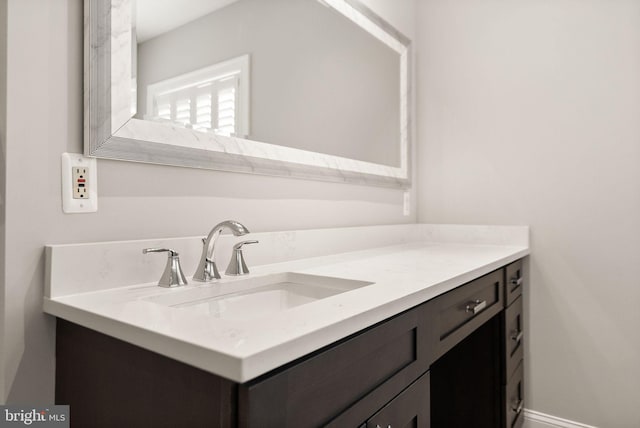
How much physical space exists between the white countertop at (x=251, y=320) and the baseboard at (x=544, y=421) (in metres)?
1.17

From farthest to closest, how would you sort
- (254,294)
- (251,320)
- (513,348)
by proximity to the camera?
1. (513,348)
2. (254,294)
3. (251,320)

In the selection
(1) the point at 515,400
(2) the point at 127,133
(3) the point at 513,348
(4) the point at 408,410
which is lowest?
(1) the point at 515,400

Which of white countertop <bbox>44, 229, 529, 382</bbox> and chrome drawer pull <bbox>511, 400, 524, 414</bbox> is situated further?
chrome drawer pull <bbox>511, 400, 524, 414</bbox>

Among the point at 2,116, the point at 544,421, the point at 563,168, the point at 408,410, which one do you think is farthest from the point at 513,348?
the point at 2,116

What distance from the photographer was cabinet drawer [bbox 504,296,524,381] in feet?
5.46

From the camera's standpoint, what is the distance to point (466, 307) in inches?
49.8

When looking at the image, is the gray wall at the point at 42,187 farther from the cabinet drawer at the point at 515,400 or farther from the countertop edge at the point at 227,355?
the cabinet drawer at the point at 515,400

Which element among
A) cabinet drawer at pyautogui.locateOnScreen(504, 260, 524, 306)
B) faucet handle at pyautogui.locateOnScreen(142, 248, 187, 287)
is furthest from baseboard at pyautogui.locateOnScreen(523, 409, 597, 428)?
faucet handle at pyautogui.locateOnScreen(142, 248, 187, 287)

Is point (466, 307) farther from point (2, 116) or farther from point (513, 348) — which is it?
point (2, 116)

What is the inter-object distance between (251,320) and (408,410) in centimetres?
47

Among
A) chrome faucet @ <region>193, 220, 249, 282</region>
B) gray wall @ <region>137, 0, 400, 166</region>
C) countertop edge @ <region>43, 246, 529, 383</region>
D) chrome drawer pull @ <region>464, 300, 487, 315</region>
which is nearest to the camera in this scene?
countertop edge @ <region>43, 246, 529, 383</region>

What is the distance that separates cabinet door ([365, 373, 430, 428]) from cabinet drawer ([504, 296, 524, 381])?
789mm

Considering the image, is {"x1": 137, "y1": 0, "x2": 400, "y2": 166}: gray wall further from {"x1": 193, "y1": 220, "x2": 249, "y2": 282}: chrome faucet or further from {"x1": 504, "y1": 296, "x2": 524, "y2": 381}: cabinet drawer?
{"x1": 504, "y1": 296, "x2": 524, "y2": 381}: cabinet drawer

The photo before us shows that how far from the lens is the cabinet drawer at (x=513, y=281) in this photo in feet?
5.49
